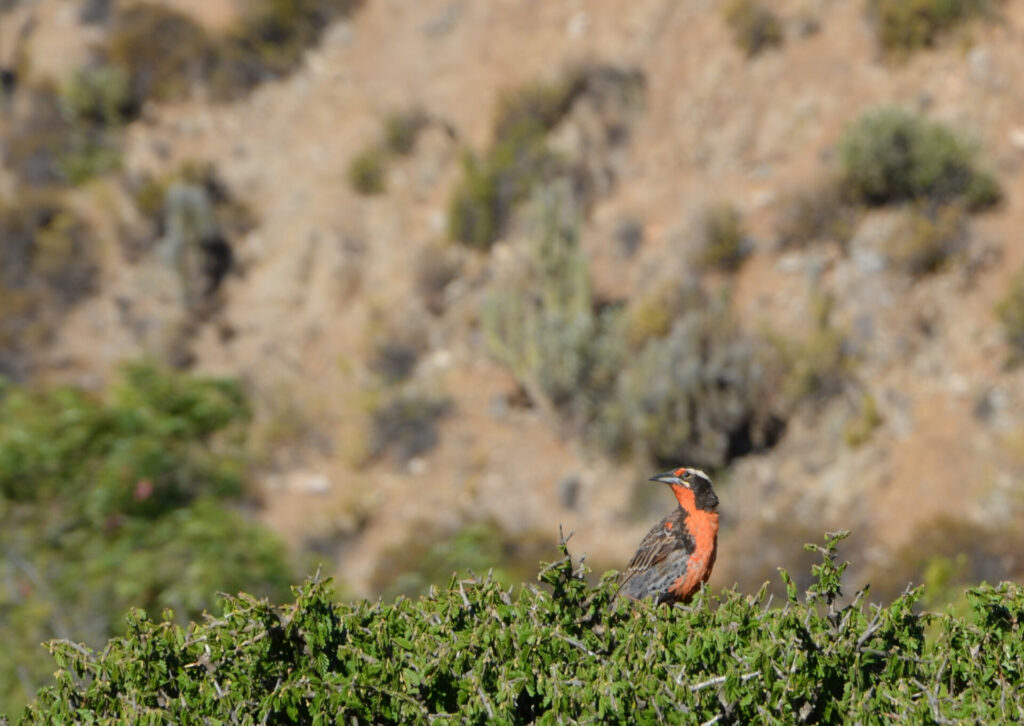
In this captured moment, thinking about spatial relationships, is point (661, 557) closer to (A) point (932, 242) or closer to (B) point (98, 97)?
(A) point (932, 242)

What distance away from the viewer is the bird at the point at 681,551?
4.48m

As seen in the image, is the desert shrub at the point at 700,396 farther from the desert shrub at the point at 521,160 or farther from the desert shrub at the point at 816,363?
the desert shrub at the point at 521,160

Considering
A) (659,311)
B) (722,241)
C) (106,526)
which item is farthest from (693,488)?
(722,241)

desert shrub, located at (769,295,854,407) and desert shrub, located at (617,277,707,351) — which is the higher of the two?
desert shrub, located at (617,277,707,351)

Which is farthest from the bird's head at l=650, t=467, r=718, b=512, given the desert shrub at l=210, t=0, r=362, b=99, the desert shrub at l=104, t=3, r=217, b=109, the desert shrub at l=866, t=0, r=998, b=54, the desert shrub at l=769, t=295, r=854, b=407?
the desert shrub at l=104, t=3, r=217, b=109

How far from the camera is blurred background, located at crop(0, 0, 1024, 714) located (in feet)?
30.0

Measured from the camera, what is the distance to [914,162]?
1260 centimetres

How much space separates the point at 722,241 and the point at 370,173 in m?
7.25

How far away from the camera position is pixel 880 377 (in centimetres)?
1204

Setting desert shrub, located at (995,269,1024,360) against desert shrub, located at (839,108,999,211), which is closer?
desert shrub, located at (995,269,1024,360)

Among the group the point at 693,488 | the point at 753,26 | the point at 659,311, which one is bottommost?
the point at 693,488

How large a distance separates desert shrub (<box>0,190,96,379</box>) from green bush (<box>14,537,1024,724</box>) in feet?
55.9

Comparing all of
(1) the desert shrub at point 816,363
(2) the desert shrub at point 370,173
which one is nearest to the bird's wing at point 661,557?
(1) the desert shrub at point 816,363

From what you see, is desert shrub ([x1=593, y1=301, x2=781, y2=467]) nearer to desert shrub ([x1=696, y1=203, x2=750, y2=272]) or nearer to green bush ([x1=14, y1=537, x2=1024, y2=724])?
desert shrub ([x1=696, y1=203, x2=750, y2=272])
